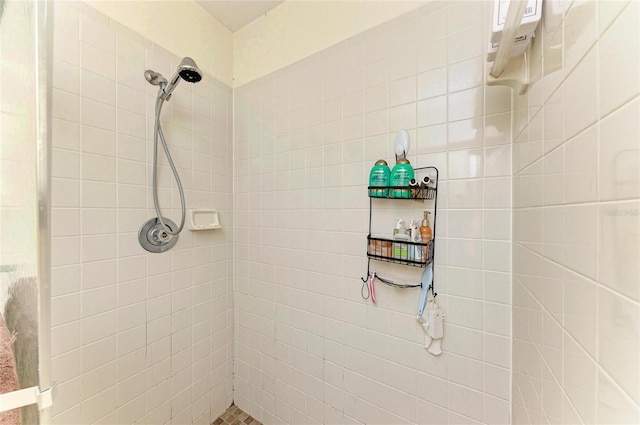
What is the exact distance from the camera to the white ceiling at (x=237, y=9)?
1.38 metres

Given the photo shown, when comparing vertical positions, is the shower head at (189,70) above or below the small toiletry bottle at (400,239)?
above

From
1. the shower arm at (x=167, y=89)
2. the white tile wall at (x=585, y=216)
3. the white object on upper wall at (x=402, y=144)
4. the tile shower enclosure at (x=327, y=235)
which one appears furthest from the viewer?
the shower arm at (x=167, y=89)

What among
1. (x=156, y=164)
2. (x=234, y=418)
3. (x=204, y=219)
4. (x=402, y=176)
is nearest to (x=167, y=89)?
(x=156, y=164)

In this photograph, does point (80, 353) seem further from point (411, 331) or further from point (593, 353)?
point (593, 353)

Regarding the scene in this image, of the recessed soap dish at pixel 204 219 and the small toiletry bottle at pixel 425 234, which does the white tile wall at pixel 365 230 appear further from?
the recessed soap dish at pixel 204 219

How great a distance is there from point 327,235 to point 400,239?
1.29 feet

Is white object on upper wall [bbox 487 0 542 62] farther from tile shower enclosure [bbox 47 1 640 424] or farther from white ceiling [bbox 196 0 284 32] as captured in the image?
white ceiling [bbox 196 0 284 32]

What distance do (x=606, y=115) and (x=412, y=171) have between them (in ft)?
2.09

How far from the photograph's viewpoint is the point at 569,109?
0.42 metres

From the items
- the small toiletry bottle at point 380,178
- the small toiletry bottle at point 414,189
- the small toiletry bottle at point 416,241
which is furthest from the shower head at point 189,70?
the small toiletry bottle at point 416,241

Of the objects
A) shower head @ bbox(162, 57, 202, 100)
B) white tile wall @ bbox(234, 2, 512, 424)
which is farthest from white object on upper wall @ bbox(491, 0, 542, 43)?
shower head @ bbox(162, 57, 202, 100)

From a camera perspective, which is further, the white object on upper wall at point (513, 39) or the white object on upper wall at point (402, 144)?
the white object on upper wall at point (402, 144)

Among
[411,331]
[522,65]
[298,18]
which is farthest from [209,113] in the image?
[411,331]

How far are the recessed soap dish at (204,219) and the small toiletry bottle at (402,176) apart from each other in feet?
3.39
